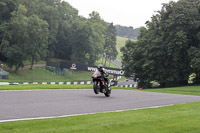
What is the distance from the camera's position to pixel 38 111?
32.9ft

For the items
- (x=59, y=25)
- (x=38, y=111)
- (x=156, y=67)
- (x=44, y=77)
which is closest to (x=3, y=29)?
(x=44, y=77)

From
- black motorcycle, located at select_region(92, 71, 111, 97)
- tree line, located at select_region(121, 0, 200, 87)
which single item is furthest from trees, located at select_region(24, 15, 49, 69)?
black motorcycle, located at select_region(92, 71, 111, 97)

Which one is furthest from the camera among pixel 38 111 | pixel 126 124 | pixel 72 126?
pixel 38 111

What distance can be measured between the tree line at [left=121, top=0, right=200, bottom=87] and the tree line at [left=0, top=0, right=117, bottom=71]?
28.2m

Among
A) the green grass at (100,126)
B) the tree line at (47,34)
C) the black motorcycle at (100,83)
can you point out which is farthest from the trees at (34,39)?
the green grass at (100,126)

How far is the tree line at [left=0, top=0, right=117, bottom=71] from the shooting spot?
7125 cm

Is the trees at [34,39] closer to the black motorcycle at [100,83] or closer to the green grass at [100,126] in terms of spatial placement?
the black motorcycle at [100,83]

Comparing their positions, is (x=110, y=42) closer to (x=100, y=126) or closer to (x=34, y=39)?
(x=34, y=39)

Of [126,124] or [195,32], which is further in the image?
[195,32]

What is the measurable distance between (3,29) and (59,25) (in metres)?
28.9

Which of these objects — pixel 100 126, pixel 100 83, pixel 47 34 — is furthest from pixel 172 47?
pixel 100 126

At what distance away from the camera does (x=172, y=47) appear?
45.5 metres

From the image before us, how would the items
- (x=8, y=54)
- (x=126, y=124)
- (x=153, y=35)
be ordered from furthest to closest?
(x=8, y=54), (x=153, y=35), (x=126, y=124)

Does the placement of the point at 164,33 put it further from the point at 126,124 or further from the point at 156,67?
the point at 126,124
